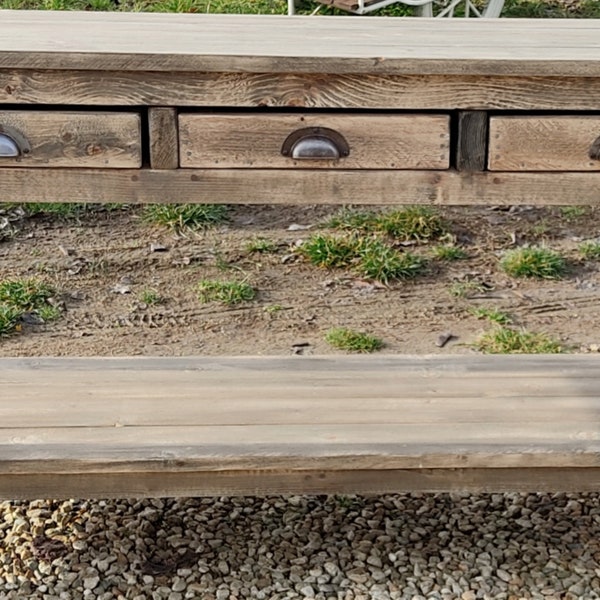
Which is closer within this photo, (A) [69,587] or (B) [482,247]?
(A) [69,587]

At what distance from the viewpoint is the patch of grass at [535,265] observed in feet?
16.5

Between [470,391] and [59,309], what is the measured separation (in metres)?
2.32

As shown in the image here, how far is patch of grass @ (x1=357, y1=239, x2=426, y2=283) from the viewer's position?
16.4 feet

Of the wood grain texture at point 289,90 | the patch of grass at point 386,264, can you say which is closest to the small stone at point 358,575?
the wood grain texture at point 289,90

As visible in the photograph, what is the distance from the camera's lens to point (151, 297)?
4.79 meters

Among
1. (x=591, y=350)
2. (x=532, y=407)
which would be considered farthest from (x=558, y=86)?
(x=591, y=350)

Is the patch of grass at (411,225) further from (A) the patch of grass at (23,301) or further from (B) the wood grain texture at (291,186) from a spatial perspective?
(B) the wood grain texture at (291,186)

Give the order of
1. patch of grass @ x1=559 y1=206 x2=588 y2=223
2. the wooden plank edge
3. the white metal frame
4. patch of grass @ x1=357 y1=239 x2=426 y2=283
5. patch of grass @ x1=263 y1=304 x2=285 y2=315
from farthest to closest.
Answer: the white metal frame < patch of grass @ x1=559 y1=206 x2=588 y2=223 < patch of grass @ x1=357 y1=239 x2=426 y2=283 < patch of grass @ x1=263 y1=304 x2=285 y2=315 < the wooden plank edge

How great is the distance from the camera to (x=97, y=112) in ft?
7.64

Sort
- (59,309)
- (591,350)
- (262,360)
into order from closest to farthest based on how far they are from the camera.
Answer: (262,360)
(591,350)
(59,309)

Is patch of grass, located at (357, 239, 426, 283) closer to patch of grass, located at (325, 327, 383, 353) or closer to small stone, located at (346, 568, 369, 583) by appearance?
patch of grass, located at (325, 327, 383, 353)

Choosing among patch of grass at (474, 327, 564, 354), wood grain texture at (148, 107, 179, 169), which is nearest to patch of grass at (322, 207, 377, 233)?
patch of grass at (474, 327, 564, 354)

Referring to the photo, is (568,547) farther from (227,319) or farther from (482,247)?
(482,247)

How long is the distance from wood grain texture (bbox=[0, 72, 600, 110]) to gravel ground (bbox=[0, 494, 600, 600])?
1.22 m
